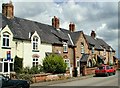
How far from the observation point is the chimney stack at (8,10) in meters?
35.7

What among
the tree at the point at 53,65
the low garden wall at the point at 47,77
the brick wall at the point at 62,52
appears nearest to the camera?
the low garden wall at the point at 47,77

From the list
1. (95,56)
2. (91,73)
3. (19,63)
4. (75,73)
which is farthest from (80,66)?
(19,63)

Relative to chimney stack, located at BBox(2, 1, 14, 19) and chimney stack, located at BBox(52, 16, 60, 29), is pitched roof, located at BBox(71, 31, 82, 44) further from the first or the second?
chimney stack, located at BBox(2, 1, 14, 19)

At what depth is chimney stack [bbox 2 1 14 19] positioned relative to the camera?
35.7 metres

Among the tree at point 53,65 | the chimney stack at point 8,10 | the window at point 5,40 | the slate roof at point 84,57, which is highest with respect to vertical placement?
the chimney stack at point 8,10

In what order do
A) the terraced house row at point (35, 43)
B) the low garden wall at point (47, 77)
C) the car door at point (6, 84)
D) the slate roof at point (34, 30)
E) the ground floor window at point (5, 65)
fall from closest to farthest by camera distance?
the car door at point (6, 84) < the low garden wall at point (47, 77) < the ground floor window at point (5, 65) < the terraced house row at point (35, 43) < the slate roof at point (34, 30)

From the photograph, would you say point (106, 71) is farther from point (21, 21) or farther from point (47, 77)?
point (21, 21)

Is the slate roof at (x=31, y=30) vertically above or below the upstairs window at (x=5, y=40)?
above

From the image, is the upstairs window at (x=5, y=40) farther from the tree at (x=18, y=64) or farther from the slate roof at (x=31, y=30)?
the tree at (x=18, y=64)

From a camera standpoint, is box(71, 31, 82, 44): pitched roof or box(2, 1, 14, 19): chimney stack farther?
box(71, 31, 82, 44): pitched roof

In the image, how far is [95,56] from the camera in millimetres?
56781

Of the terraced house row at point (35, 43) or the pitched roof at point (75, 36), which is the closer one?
the terraced house row at point (35, 43)

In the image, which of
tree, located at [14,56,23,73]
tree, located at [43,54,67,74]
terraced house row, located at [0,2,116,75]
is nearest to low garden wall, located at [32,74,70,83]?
tree, located at [43,54,67,74]

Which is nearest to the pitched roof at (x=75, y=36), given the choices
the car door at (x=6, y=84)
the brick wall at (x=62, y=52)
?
the brick wall at (x=62, y=52)
